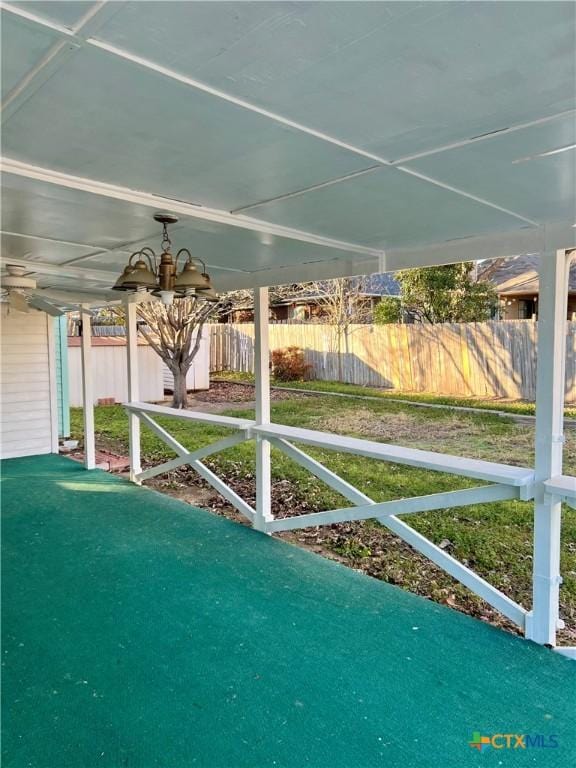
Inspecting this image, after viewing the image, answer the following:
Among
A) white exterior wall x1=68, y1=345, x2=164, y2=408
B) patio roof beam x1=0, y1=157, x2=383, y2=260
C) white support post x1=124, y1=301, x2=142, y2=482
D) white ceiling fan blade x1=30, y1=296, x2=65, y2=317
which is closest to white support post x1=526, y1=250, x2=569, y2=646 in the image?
patio roof beam x1=0, y1=157, x2=383, y2=260

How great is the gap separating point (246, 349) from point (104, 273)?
374 inches

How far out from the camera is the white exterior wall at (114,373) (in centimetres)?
1072

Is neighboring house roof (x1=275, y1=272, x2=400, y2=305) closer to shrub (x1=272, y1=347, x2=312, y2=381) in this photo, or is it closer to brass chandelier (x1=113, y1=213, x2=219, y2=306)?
shrub (x1=272, y1=347, x2=312, y2=381)

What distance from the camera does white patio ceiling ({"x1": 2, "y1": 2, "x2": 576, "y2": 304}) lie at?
999 millimetres

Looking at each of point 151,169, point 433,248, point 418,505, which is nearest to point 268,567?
point 418,505

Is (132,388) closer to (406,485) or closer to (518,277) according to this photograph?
(406,485)

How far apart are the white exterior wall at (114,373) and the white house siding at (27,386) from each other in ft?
12.2

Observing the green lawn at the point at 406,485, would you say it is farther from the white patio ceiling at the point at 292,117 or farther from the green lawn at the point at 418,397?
the white patio ceiling at the point at 292,117

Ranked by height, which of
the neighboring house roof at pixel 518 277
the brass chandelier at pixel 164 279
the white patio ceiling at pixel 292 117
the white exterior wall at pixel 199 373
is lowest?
the white exterior wall at pixel 199 373

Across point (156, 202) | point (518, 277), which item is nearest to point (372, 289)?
point (518, 277)

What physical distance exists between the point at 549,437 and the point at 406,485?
264cm

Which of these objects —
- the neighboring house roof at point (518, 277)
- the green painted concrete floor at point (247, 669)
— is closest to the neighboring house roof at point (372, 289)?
the neighboring house roof at point (518, 277)

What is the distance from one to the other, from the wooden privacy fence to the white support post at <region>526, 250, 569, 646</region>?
6197 mm

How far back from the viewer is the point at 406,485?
515cm
